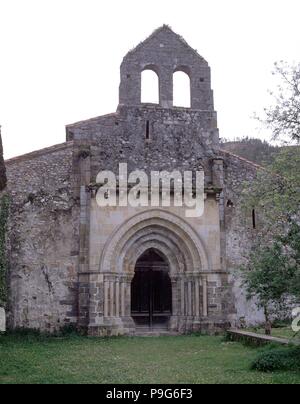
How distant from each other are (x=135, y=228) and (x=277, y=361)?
7.68 m

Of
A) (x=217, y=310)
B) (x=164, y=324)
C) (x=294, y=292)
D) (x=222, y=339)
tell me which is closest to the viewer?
(x=294, y=292)

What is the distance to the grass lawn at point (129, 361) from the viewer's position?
788 centimetres

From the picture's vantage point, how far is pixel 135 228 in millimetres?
15602

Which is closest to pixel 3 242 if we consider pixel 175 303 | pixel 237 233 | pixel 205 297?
pixel 175 303

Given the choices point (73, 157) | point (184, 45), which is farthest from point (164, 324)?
point (184, 45)

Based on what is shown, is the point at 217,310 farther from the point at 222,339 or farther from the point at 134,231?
the point at 134,231

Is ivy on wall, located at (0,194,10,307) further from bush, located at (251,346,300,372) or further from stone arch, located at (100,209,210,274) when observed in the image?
bush, located at (251,346,300,372)

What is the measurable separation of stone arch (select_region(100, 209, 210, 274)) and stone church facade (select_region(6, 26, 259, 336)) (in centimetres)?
3

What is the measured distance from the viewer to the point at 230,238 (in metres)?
16.2

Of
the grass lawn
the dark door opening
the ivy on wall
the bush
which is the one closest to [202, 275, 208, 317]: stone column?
the grass lawn

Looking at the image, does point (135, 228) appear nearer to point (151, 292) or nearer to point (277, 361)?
point (151, 292)

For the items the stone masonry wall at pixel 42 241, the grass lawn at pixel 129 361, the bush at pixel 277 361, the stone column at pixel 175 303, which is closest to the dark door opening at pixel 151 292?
the stone column at pixel 175 303

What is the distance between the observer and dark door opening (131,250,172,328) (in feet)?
54.7
